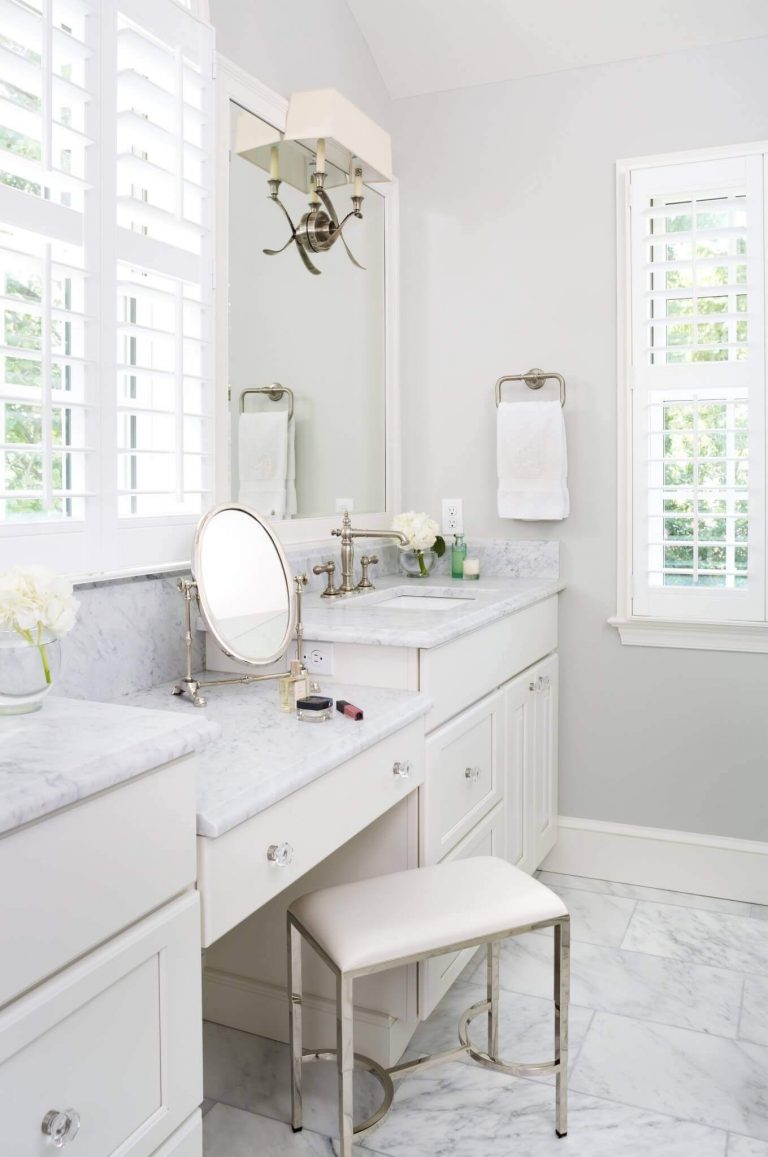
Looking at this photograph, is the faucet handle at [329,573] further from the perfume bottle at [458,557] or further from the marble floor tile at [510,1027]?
the marble floor tile at [510,1027]

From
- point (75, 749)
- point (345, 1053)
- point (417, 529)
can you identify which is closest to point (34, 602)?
point (75, 749)

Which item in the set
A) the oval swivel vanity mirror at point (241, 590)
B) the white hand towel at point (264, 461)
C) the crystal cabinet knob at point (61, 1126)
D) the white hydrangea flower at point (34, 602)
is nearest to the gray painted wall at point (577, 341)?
the white hand towel at point (264, 461)

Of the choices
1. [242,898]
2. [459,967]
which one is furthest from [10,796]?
[459,967]

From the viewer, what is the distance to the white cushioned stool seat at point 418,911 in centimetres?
159

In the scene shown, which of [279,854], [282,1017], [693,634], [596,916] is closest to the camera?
[279,854]

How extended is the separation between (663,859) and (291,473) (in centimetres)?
170

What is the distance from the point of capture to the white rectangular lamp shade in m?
2.37

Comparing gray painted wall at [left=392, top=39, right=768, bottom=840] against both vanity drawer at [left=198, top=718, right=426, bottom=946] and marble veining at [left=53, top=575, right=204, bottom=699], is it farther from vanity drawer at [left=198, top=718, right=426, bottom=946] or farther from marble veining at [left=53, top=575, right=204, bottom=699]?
marble veining at [left=53, top=575, right=204, bottom=699]

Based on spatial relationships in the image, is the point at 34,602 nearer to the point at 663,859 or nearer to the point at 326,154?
the point at 326,154

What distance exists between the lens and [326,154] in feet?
8.16

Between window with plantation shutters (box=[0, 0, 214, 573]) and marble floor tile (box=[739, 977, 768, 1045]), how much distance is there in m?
1.69

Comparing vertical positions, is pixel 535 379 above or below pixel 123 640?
above

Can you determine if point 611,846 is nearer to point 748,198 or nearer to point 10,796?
point 748,198

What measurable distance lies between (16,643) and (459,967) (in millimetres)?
1424
